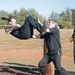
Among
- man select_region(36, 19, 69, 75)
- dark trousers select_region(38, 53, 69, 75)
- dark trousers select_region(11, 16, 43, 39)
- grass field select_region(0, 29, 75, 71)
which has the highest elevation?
dark trousers select_region(11, 16, 43, 39)

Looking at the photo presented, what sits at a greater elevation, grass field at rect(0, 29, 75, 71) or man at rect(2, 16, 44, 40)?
man at rect(2, 16, 44, 40)

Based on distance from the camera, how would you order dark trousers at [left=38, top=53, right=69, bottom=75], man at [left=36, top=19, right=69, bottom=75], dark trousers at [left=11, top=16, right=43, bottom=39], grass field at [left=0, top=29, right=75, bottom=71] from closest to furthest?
dark trousers at [left=11, top=16, right=43, bottom=39], man at [left=36, top=19, right=69, bottom=75], dark trousers at [left=38, top=53, right=69, bottom=75], grass field at [left=0, top=29, right=75, bottom=71]

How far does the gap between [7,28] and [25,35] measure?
19.6 inches

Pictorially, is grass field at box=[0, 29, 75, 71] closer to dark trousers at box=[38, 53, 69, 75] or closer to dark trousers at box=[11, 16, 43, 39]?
dark trousers at box=[38, 53, 69, 75]

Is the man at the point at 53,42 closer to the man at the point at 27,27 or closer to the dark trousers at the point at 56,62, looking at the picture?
the dark trousers at the point at 56,62

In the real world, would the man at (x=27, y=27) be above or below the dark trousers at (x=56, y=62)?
above

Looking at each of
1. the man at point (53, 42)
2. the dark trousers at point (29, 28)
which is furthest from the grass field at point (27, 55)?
the dark trousers at point (29, 28)

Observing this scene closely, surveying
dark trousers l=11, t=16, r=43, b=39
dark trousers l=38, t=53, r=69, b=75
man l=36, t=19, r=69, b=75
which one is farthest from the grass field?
dark trousers l=11, t=16, r=43, b=39

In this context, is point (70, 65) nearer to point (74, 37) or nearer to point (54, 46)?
point (74, 37)

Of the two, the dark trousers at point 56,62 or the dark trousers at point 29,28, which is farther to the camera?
the dark trousers at point 56,62

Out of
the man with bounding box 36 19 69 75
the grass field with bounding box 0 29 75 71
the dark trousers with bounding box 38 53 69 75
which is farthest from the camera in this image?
the grass field with bounding box 0 29 75 71

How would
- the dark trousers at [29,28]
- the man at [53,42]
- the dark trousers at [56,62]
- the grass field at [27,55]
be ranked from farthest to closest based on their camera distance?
the grass field at [27,55] < the dark trousers at [56,62] < the man at [53,42] < the dark trousers at [29,28]

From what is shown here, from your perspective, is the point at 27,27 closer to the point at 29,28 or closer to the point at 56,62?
the point at 29,28

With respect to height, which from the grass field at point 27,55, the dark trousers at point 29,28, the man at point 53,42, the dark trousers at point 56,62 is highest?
the dark trousers at point 29,28
